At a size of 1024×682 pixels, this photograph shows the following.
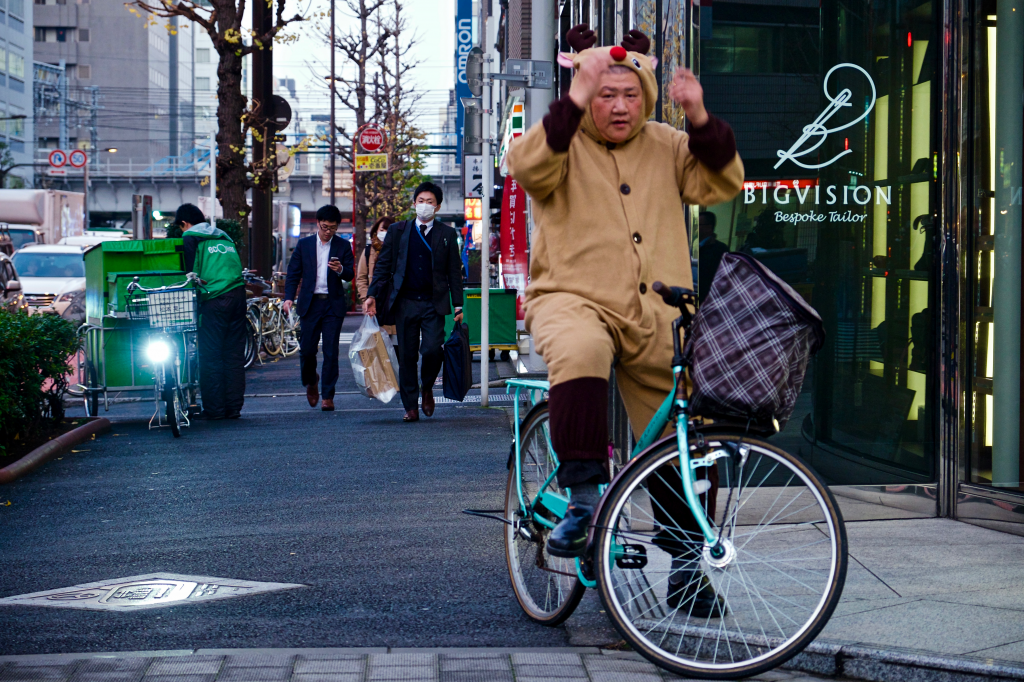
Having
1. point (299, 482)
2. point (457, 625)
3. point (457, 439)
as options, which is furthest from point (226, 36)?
point (457, 625)

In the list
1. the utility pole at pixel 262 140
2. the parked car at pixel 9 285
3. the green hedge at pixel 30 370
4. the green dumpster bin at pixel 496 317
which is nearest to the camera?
the green hedge at pixel 30 370

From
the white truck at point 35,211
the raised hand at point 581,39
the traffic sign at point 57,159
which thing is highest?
the traffic sign at point 57,159

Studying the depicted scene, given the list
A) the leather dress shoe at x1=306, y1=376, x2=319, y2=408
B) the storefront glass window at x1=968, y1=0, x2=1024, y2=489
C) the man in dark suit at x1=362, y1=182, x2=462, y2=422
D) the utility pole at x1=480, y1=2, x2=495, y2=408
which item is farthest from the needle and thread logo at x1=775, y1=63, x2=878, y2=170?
the leather dress shoe at x1=306, y1=376, x2=319, y2=408

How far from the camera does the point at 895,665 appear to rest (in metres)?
3.34

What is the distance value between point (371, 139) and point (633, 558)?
29.4 meters

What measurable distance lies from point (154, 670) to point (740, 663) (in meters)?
1.72

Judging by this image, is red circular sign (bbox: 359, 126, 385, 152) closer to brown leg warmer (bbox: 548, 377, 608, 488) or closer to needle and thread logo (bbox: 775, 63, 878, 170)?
needle and thread logo (bbox: 775, 63, 878, 170)

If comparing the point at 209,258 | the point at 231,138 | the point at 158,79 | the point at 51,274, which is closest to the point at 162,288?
the point at 209,258

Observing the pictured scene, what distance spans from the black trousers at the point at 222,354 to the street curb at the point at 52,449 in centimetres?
89

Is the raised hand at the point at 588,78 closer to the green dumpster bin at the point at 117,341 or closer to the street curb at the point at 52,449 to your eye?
the street curb at the point at 52,449

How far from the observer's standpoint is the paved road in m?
3.97

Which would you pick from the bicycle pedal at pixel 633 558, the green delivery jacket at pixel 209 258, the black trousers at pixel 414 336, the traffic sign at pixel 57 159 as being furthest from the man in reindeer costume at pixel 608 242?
the traffic sign at pixel 57 159

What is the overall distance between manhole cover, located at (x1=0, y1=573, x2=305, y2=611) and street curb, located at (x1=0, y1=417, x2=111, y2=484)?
9.33 feet

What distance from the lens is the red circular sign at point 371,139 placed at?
103 feet
